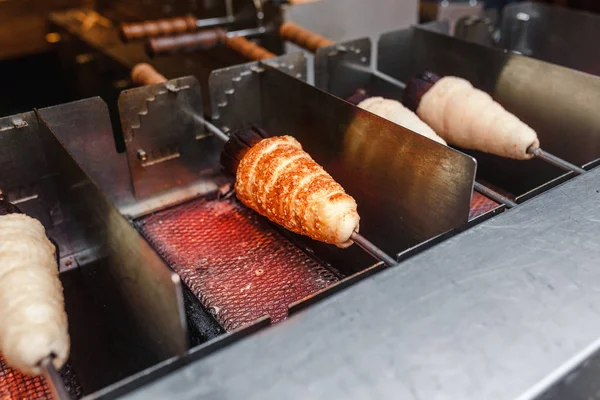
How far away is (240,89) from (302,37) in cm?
53

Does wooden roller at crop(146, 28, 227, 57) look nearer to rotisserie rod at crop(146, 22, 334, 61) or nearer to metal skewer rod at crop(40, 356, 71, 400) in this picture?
rotisserie rod at crop(146, 22, 334, 61)

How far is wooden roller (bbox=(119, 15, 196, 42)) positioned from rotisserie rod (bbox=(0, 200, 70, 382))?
149 cm

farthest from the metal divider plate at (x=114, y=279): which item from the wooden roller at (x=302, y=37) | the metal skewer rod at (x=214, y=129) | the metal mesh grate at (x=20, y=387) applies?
the wooden roller at (x=302, y=37)

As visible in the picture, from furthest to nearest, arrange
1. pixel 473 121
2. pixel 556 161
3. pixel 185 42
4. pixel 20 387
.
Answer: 1. pixel 185 42
2. pixel 473 121
3. pixel 556 161
4. pixel 20 387

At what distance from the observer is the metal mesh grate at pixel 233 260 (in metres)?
A: 1.52

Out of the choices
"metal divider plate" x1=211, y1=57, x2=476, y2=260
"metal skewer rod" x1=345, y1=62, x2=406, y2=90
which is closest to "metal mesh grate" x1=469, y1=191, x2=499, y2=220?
"metal divider plate" x1=211, y1=57, x2=476, y2=260

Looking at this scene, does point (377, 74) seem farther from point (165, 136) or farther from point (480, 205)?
point (165, 136)

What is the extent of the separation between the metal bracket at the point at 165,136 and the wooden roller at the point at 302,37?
61 cm

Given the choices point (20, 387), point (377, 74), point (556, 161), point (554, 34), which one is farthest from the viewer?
point (554, 34)

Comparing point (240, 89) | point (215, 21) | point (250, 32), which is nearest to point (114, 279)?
point (240, 89)

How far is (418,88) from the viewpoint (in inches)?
80.7

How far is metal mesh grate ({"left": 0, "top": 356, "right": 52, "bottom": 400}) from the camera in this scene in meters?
1.26

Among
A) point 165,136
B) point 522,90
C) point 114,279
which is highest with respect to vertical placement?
point 522,90

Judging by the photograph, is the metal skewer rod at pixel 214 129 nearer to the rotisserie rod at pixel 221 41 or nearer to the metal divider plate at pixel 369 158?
the metal divider plate at pixel 369 158
